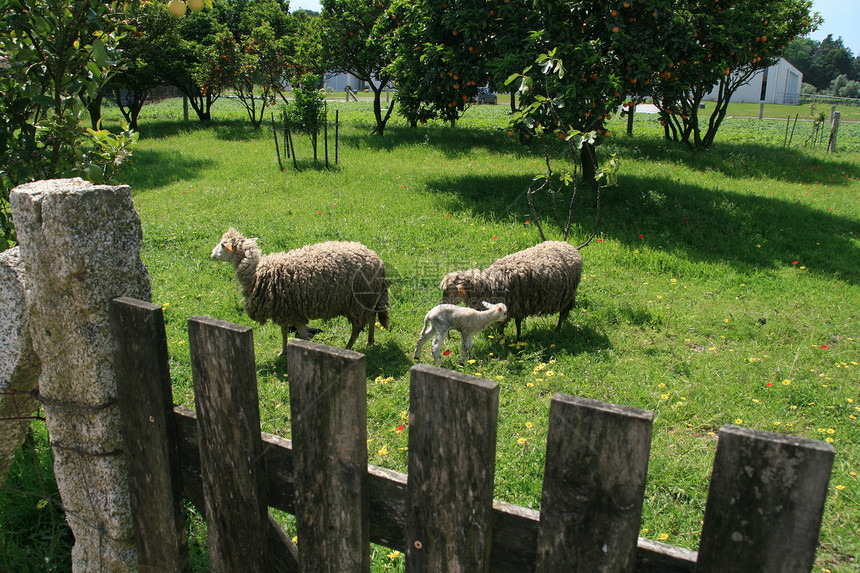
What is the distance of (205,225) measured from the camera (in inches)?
376

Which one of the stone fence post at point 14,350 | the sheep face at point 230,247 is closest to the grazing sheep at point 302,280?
the sheep face at point 230,247

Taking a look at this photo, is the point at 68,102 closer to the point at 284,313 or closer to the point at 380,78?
the point at 284,313

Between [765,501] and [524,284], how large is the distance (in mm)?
4869

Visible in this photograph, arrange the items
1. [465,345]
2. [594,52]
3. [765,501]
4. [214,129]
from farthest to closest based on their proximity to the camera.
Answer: [214,129]
[594,52]
[465,345]
[765,501]

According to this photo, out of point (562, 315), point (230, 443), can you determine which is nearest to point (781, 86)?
point (562, 315)

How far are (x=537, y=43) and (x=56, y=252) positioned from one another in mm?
9960

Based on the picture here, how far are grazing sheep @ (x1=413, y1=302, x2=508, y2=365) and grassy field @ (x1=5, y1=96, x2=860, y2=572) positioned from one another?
260mm

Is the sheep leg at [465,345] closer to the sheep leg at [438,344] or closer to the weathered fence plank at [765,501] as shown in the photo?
the sheep leg at [438,344]

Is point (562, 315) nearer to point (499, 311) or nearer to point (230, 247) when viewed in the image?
point (499, 311)

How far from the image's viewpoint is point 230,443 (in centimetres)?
177

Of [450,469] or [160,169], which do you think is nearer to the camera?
[450,469]

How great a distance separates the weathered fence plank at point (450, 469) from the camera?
1.40 m

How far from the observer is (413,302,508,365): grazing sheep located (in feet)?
17.6

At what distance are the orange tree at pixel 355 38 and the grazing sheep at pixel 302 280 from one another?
1488 centimetres
